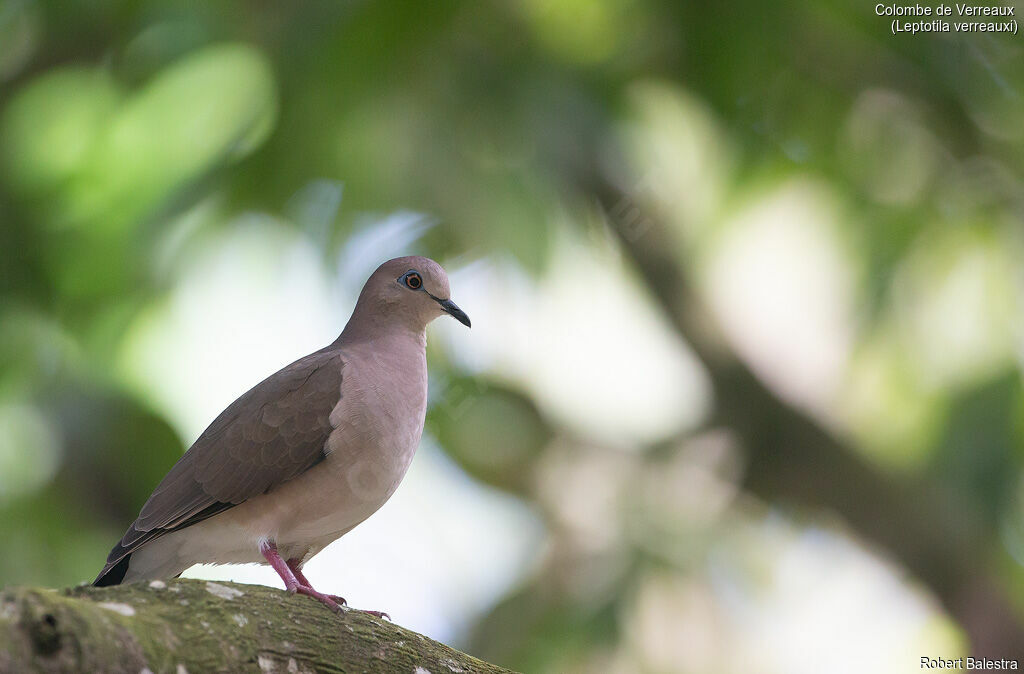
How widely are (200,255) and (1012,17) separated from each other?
550cm

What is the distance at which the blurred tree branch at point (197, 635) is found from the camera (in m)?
1.95

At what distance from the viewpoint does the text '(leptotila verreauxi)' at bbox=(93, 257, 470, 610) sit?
138 inches

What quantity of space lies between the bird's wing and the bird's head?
0.51m

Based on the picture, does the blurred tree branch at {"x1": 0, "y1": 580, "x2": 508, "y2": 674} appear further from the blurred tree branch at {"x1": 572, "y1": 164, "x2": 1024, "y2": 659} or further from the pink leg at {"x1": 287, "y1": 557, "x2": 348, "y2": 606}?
the blurred tree branch at {"x1": 572, "y1": 164, "x2": 1024, "y2": 659}

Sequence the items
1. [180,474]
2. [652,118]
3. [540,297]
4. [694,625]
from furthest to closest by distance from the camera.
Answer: [694,625] → [652,118] → [540,297] → [180,474]

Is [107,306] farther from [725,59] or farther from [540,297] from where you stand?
[725,59]

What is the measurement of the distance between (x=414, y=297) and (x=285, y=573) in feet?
4.09

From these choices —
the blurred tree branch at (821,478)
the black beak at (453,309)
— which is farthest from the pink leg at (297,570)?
the blurred tree branch at (821,478)

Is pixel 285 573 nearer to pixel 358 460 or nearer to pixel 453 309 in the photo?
pixel 358 460

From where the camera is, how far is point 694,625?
8391 millimetres

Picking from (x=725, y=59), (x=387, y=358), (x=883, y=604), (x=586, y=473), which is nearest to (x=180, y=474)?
(x=387, y=358)

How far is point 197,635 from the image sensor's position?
2320 mm

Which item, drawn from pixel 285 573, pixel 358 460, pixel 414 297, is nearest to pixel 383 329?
pixel 414 297

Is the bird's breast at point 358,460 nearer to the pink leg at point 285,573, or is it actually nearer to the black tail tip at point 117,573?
the pink leg at point 285,573
